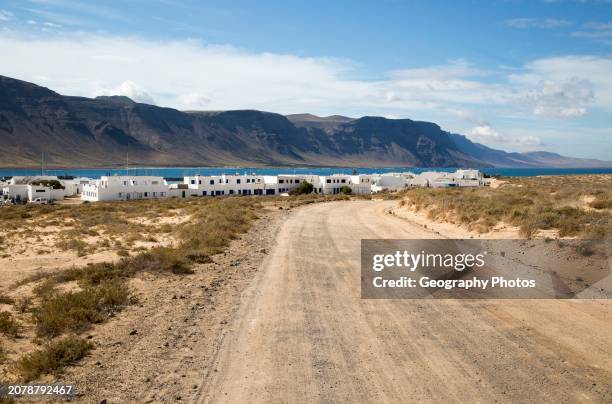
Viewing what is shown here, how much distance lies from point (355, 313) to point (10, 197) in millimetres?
83850

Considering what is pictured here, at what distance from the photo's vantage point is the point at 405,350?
10.7 meters

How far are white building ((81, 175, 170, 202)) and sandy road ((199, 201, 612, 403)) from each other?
2786 inches

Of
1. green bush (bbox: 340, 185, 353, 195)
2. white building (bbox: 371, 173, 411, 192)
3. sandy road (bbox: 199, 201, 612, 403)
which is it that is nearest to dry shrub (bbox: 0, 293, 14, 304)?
sandy road (bbox: 199, 201, 612, 403)

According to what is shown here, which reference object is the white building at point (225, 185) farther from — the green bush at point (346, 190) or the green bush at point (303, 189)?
the green bush at point (346, 190)

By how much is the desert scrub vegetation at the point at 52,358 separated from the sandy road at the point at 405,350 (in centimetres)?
289

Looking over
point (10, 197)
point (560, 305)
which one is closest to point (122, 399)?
point (560, 305)

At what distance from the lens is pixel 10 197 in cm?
8144

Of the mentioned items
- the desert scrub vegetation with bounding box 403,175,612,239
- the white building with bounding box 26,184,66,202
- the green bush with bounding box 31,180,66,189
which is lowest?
the white building with bounding box 26,184,66,202

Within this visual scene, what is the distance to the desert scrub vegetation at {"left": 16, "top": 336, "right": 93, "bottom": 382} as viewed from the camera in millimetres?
9523

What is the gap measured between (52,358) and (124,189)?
77982 millimetres

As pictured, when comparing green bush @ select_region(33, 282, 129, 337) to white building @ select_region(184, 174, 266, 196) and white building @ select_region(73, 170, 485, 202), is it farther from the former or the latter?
white building @ select_region(184, 174, 266, 196)

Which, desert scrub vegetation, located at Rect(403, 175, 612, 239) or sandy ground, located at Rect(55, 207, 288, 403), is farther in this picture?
desert scrub vegetation, located at Rect(403, 175, 612, 239)

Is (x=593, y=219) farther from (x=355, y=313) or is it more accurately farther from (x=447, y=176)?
(x=447, y=176)

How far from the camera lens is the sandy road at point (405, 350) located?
8773 mm
